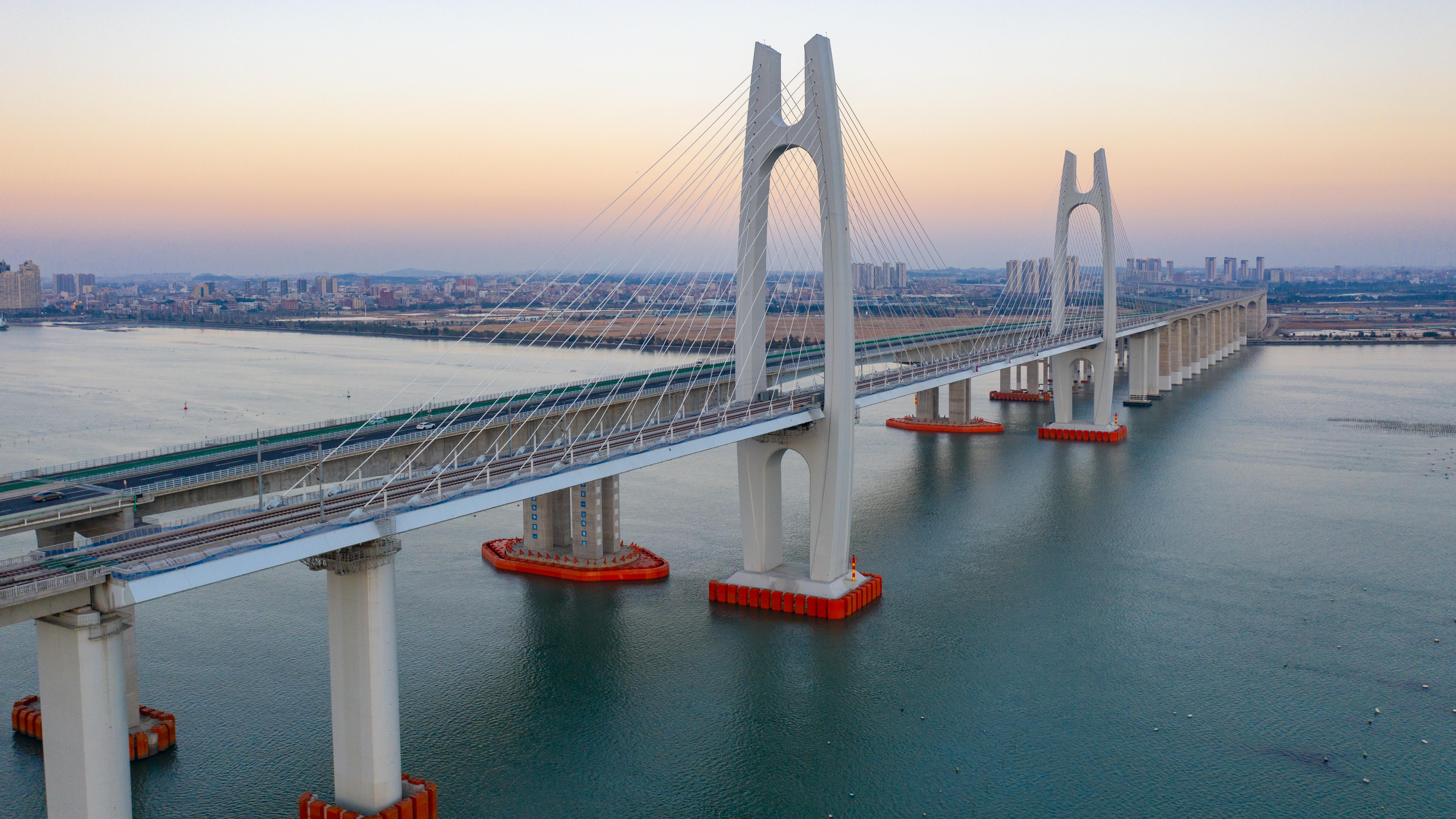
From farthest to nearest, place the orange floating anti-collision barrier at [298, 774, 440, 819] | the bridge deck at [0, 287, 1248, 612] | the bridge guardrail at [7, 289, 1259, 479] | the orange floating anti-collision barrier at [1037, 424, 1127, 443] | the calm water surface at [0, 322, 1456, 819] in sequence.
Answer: the orange floating anti-collision barrier at [1037, 424, 1127, 443], the bridge guardrail at [7, 289, 1259, 479], the calm water surface at [0, 322, 1456, 819], the orange floating anti-collision barrier at [298, 774, 440, 819], the bridge deck at [0, 287, 1248, 612]

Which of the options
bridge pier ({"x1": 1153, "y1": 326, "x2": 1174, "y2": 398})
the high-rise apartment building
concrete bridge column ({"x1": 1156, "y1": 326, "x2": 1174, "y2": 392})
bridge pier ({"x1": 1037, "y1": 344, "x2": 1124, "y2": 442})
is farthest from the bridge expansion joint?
the high-rise apartment building

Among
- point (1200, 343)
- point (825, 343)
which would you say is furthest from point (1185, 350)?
point (825, 343)

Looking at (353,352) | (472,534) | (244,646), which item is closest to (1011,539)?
(472,534)

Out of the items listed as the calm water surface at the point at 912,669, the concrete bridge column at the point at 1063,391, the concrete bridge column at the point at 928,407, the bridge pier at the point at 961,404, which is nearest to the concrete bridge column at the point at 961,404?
the bridge pier at the point at 961,404

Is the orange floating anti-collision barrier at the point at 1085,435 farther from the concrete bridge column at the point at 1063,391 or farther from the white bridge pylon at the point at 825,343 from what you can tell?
the white bridge pylon at the point at 825,343

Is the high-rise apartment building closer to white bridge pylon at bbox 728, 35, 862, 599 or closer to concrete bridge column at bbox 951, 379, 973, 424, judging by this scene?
concrete bridge column at bbox 951, 379, 973, 424
